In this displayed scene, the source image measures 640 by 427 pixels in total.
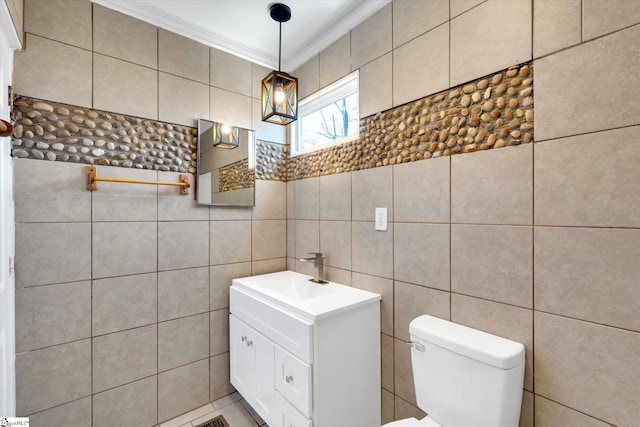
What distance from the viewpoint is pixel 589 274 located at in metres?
0.95

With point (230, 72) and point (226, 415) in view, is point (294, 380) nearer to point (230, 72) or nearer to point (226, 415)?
point (226, 415)

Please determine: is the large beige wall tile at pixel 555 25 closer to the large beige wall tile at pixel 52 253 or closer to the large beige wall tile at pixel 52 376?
the large beige wall tile at pixel 52 253

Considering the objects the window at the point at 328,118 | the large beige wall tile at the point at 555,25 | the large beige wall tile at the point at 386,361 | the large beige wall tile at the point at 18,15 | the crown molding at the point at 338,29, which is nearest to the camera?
the large beige wall tile at the point at 555,25

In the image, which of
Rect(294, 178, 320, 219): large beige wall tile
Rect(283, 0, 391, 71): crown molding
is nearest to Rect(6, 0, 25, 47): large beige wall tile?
Rect(283, 0, 391, 71): crown molding

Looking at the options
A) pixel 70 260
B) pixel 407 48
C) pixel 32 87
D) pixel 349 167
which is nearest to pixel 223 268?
pixel 70 260

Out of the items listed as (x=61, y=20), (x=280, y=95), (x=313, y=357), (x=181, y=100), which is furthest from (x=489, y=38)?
(x=61, y=20)

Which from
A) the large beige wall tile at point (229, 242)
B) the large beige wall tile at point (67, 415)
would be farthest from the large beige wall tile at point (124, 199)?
the large beige wall tile at point (67, 415)

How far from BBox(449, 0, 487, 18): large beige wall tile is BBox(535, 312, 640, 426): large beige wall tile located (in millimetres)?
1315

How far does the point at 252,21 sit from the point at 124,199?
4.52 feet

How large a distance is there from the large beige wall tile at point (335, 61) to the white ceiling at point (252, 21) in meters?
0.04

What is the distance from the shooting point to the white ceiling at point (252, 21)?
5.47 ft

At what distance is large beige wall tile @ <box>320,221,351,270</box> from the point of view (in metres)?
1.82

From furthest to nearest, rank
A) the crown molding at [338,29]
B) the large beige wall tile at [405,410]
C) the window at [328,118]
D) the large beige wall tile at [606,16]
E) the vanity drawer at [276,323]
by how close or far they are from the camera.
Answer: the window at [328,118], the crown molding at [338,29], the large beige wall tile at [405,410], the vanity drawer at [276,323], the large beige wall tile at [606,16]

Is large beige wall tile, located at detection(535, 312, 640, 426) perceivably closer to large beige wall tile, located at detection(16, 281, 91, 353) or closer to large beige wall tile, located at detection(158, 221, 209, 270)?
large beige wall tile, located at detection(158, 221, 209, 270)
